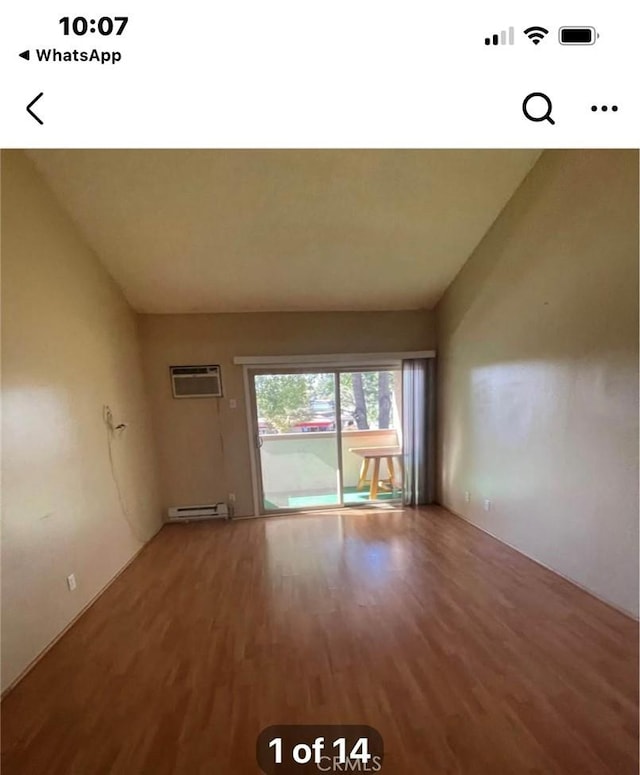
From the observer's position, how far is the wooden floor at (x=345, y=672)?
116cm

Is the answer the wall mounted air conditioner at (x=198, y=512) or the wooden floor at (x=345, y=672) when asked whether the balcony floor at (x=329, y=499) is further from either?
the wooden floor at (x=345, y=672)

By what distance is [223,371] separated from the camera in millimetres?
3561

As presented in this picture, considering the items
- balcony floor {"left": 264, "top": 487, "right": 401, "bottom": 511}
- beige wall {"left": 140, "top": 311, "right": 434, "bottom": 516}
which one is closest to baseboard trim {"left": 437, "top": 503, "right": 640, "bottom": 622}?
balcony floor {"left": 264, "top": 487, "right": 401, "bottom": 511}

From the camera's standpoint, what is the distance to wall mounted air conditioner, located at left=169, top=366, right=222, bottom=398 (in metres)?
3.51

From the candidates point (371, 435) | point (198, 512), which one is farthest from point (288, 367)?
point (198, 512)

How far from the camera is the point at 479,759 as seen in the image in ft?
3.64

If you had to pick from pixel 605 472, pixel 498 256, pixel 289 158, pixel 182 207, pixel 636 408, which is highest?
pixel 289 158

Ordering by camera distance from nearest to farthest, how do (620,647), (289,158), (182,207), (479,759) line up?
(479,759), (620,647), (289,158), (182,207)
